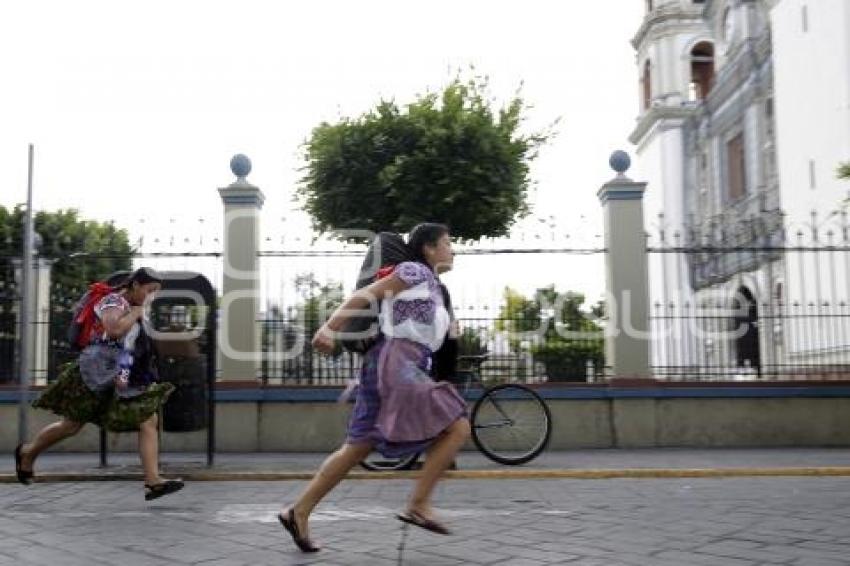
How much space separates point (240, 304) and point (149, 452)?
13.2 feet

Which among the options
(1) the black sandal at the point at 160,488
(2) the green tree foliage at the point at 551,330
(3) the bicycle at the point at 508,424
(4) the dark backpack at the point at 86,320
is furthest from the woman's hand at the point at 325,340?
(2) the green tree foliage at the point at 551,330

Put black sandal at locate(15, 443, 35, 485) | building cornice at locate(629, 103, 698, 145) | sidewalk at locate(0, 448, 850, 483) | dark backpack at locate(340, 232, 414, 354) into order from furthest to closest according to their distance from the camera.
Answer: building cornice at locate(629, 103, 698, 145)
sidewalk at locate(0, 448, 850, 483)
black sandal at locate(15, 443, 35, 485)
dark backpack at locate(340, 232, 414, 354)

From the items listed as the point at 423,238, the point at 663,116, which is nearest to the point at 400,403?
the point at 423,238

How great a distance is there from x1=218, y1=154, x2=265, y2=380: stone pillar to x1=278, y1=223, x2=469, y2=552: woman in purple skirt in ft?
18.2

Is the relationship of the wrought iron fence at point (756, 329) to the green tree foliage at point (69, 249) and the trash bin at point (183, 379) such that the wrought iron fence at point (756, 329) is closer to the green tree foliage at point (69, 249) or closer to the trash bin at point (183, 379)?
the trash bin at point (183, 379)

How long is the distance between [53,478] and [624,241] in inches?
249

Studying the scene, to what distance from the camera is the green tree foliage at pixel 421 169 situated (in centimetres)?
1312

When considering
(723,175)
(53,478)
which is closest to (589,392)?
(53,478)

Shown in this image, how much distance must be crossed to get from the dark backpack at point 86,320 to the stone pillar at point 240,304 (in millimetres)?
3428

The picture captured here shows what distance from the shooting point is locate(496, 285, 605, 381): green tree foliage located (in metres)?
9.71

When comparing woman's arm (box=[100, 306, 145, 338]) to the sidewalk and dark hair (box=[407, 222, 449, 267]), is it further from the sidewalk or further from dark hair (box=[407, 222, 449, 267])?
dark hair (box=[407, 222, 449, 267])

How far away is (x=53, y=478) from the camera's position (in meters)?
7.18

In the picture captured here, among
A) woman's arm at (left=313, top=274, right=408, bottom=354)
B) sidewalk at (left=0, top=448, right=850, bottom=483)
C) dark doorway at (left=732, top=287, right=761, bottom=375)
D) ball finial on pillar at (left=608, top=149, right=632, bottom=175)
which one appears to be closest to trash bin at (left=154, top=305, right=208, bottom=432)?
sidewalk at (left=0, top=448, right=850, bottom=483)

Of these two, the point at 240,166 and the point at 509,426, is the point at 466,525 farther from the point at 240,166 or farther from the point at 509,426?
the point at 240,166
